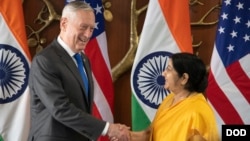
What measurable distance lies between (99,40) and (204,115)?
4.08 ft

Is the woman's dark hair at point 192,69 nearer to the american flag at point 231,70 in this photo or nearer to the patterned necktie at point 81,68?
the patterned necktie at point 81,68

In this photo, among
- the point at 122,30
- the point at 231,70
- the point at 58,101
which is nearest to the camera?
the point at 58,101

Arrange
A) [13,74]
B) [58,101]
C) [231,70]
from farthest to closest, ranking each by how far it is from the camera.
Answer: [231,70]
[13,74]
[58,101]

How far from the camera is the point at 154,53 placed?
8.98ft

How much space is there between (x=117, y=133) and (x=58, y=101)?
12.7 inches

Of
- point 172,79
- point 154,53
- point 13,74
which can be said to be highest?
point 13,74

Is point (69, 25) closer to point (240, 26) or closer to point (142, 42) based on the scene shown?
point (142, 42)

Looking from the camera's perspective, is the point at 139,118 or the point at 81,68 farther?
the point at 139,118

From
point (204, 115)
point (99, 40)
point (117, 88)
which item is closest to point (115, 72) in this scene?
point (117, 88)

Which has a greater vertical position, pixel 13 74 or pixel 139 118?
pixel 13 74

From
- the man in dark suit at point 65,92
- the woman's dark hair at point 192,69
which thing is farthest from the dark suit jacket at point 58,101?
the woman's dark hair at point 192,69

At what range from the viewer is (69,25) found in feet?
5.75

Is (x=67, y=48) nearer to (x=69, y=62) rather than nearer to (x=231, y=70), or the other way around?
(x=69, y=62)

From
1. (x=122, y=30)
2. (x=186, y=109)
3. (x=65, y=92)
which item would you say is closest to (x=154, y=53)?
(x=122, y=30)
